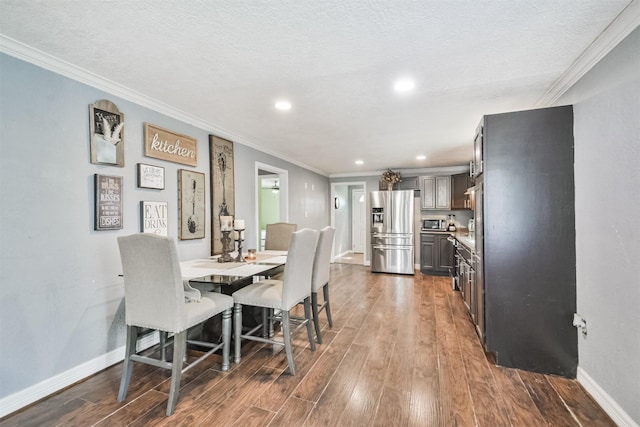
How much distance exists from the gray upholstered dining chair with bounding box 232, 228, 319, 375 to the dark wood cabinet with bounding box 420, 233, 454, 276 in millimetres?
4079

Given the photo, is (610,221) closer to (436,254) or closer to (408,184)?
(436,254)

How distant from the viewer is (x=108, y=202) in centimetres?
224

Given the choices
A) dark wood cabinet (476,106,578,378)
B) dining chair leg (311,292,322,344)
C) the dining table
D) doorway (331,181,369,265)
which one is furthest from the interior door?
dark wood cabinet (476,106,578,378)

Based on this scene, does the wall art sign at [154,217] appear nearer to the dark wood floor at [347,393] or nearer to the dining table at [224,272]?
the dining table at [224,272]

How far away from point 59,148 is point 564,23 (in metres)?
3.30

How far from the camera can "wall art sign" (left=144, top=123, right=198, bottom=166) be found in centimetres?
259

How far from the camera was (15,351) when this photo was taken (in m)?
1.74

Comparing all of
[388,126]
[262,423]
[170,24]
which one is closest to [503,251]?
[388,126]

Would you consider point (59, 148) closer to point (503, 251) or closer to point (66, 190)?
→ point (66, 190)

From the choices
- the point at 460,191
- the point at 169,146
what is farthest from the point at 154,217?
the point at 460,191

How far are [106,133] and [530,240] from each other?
3.50 meters

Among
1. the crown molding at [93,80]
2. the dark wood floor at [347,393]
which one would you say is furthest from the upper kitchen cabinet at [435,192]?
the crown molding at [93,80]

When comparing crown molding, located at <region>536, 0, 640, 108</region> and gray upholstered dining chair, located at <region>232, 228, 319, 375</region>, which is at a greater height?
crown molding, located at <region>536, 0, 640, 108</region>

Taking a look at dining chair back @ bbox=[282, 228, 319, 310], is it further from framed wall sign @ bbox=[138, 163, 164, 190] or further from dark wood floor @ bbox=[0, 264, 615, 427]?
framed wall sign @ bbox=[138, 163, 164, 190]
